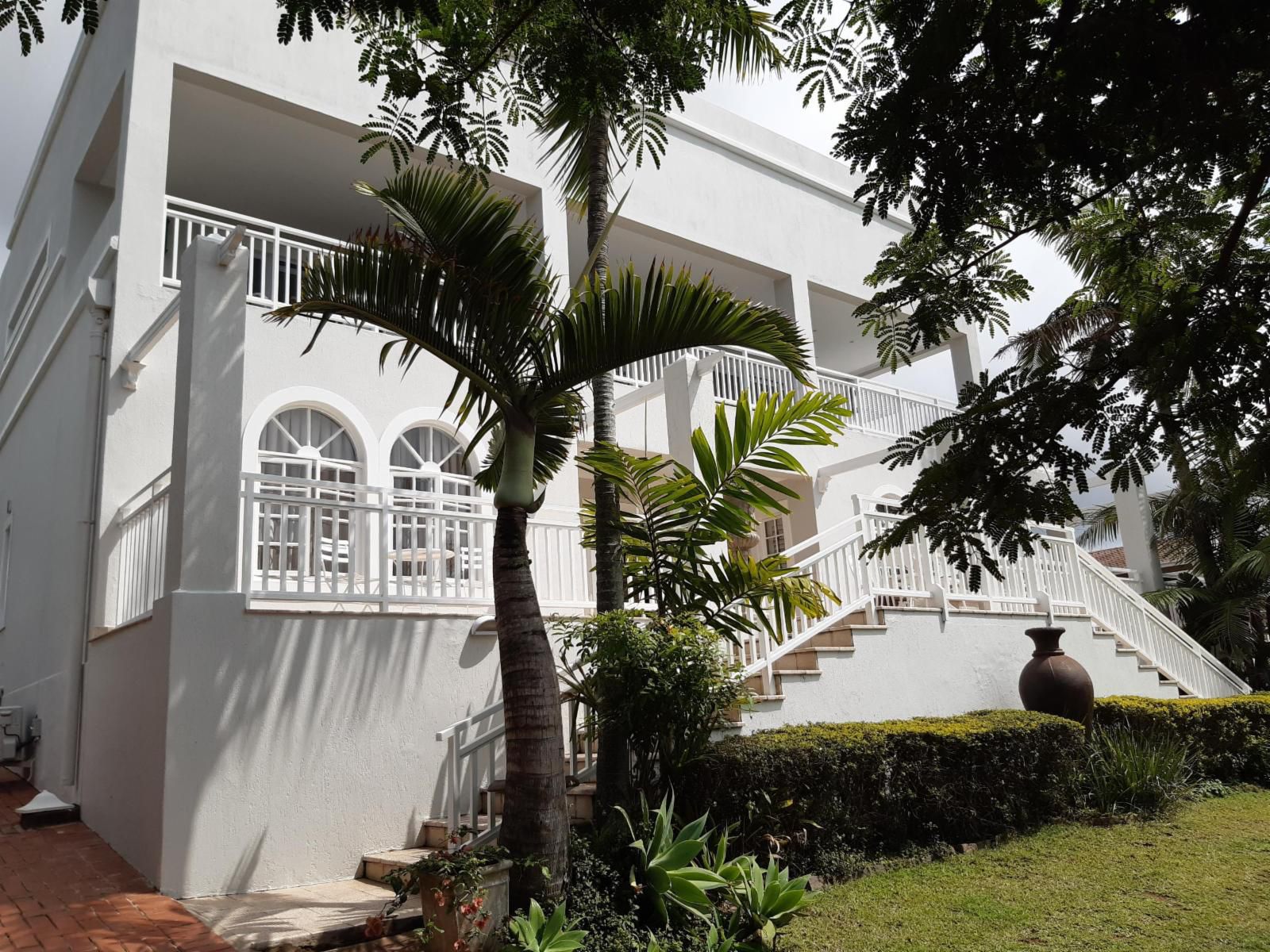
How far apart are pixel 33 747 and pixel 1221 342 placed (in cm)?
1149

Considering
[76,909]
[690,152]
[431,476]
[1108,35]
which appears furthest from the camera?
[690,152]

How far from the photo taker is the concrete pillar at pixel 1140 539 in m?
17.8

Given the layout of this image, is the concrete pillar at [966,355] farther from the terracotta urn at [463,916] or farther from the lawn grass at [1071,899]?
the terracotta urn at [463,916]

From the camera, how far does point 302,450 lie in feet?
32.7

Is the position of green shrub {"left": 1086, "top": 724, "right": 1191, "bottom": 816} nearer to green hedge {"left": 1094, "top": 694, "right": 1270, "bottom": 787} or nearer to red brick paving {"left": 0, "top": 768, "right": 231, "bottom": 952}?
green hedge {"left": 1094, "top": 694, "right": 1270, "bottom": 787}

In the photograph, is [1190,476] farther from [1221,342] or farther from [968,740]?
[968,740]

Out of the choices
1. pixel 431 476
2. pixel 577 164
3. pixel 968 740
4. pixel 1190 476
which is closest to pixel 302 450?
pixel 431 476

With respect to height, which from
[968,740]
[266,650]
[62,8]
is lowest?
[968,740]

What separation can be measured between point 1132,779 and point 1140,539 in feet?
33.3

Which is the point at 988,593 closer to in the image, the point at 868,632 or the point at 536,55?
the point at 868,632

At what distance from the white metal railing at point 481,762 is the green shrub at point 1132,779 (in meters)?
4.85

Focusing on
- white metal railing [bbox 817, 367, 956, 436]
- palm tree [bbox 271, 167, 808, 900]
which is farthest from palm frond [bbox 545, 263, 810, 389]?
white metal railing [bbox 817, 367, 956, 436]

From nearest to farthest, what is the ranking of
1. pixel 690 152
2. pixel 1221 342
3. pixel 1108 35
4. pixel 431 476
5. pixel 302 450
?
pixel 1108 35 < pixel 1221 342 < pixel 302 450 < pixel 431 476 < pixel 690 152

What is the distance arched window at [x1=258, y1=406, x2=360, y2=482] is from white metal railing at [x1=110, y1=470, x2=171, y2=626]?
4.66 feet
